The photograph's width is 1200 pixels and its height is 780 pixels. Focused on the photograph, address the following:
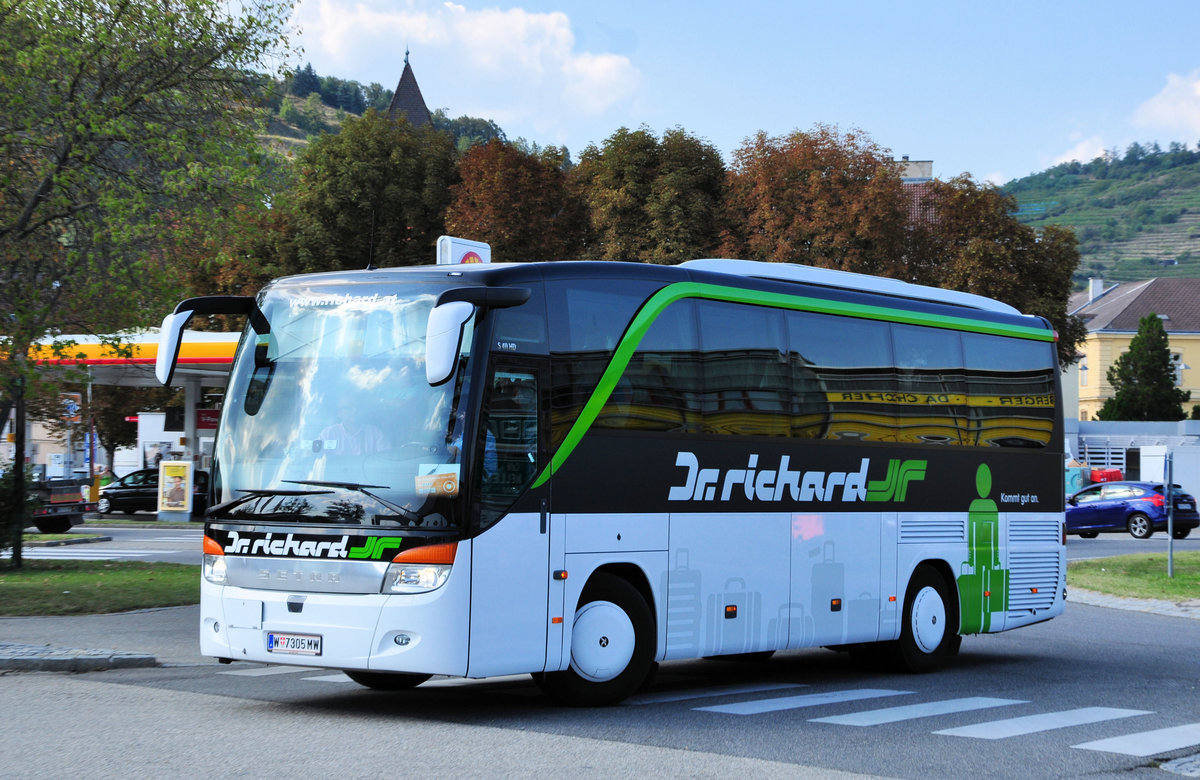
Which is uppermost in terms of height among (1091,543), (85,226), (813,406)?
(85,226)

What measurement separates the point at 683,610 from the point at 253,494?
3449mm

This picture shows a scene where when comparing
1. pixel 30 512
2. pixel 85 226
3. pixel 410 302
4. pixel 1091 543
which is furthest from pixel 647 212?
pixel 410 302

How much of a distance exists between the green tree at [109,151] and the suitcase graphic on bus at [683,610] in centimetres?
1088

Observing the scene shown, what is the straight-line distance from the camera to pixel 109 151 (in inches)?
765

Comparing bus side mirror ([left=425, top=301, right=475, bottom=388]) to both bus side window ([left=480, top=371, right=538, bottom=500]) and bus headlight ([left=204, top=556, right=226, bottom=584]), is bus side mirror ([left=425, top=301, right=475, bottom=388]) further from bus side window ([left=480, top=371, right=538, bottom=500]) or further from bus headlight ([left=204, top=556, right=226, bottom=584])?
bus headlight ([left=204, top=556, right=226, bottom=584])

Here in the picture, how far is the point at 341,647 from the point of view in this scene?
31.1 feet

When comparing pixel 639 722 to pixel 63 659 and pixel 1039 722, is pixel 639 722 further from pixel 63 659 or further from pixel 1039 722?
pixel 63 659

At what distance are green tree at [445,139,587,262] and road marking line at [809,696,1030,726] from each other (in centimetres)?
3125

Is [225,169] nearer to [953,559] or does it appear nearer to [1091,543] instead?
[953,559]

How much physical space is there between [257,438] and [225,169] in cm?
1081

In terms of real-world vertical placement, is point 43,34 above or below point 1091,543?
above

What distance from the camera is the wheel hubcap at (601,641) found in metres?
10.3

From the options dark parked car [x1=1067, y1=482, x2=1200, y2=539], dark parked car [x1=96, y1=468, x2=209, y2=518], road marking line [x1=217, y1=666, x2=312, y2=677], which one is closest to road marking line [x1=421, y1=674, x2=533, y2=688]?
road marking line [x1=217, y1=666, x2=312, y2=677]

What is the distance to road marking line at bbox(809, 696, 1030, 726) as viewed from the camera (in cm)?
1014
